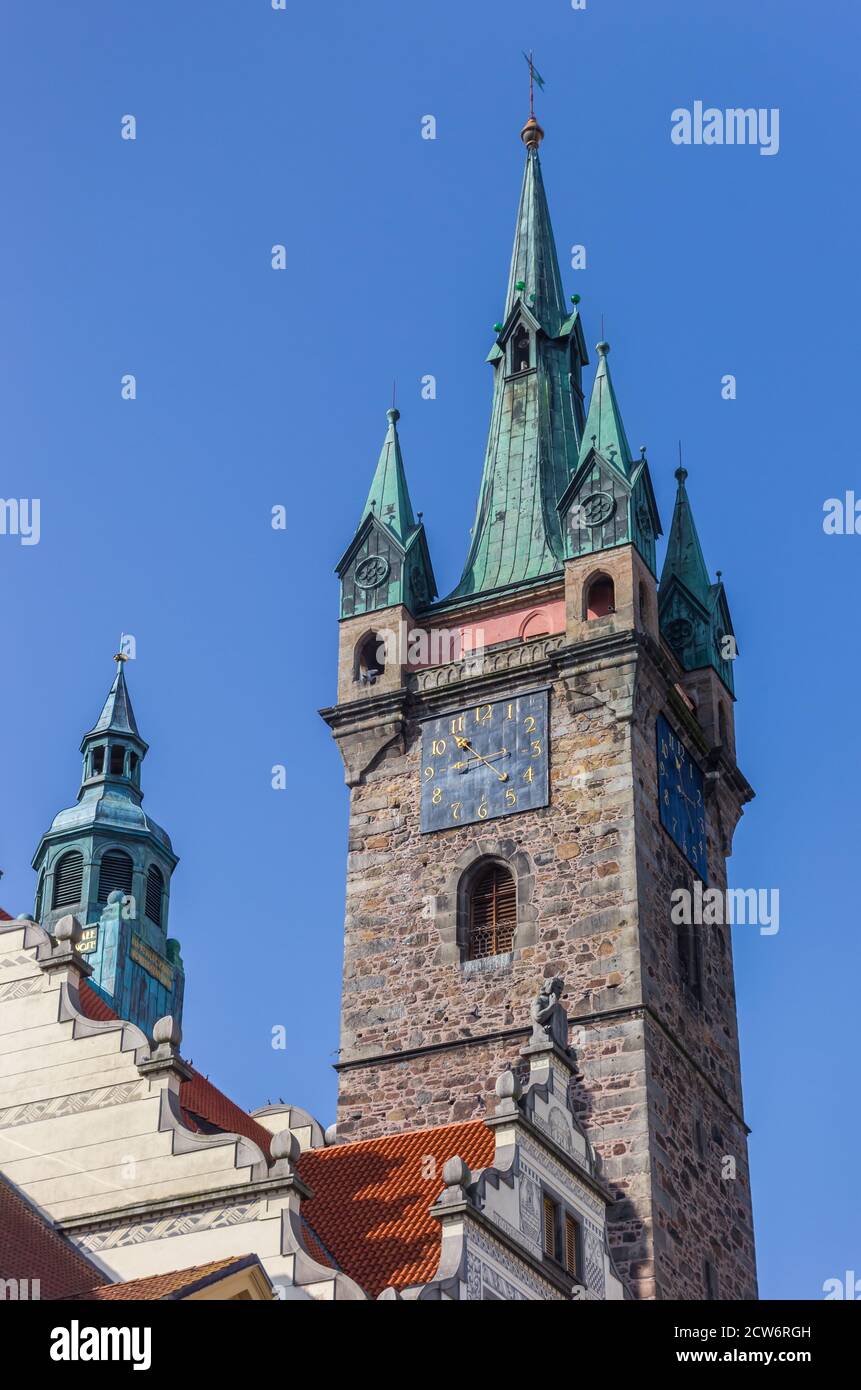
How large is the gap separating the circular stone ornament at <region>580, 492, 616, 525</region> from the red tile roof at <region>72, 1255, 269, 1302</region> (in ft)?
48.8

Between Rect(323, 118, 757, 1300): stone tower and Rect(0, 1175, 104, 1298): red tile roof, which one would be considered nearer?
Rect(0, 1175, 104, 1298): red tile roof

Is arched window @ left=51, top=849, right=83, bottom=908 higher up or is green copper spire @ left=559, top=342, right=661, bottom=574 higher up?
green copper spire @ left=559, top=342, right=661, bottom=574

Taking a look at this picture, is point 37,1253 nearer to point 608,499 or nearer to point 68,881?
point 608,499

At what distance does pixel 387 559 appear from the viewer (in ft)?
108

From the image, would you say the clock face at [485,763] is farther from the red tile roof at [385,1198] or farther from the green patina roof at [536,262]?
the green patina roof at [536,262]

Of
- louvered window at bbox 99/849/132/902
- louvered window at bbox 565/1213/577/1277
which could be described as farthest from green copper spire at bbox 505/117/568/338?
louvered window at bbox 565/1213/577/1277

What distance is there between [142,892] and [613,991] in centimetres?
1496

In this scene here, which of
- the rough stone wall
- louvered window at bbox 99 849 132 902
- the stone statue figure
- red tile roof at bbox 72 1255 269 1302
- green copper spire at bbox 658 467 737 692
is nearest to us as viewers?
red tile roof at bbox 72 1255 269 1302

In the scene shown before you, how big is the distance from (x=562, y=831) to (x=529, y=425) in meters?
8.24

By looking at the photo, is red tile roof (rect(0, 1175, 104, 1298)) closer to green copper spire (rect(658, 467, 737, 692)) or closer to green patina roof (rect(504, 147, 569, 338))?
green copper spire (rect(658, 467, 737, 692))

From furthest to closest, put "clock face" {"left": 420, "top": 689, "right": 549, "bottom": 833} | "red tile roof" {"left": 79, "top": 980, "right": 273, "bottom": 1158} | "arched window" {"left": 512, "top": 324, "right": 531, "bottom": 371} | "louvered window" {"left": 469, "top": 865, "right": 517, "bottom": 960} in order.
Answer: "arched window" {"left": 512, "top": 324, "right": 531, "bottom": 371} < "clock face" {"left": 420, "top": 689, "right": 549, "bottom": 833} < "louvered window" {"left": 469, "top": 865, "right": 517, "bottom": 960} < "red tile roof" {"left": 79, "top": 980, "right": 273, "bottom": 1158}

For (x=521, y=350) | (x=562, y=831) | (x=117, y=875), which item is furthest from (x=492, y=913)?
(x=117, y=875)

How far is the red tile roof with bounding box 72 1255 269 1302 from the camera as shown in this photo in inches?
659

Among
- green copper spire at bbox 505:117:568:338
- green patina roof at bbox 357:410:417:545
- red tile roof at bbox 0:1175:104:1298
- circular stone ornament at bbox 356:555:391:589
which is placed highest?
Answer: green copper spire at bbox 505:117:568:338
